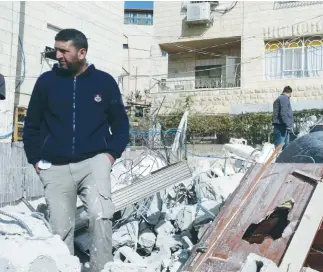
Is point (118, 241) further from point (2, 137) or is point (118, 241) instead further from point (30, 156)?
point (2, 137)

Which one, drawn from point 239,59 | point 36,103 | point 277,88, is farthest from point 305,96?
point 36,103

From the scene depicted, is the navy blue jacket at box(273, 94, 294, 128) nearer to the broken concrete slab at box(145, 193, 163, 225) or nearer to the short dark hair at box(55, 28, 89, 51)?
the broken concrete slab at box(145, 193, 163, 225)

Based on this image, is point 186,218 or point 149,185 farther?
Result: point 186,218

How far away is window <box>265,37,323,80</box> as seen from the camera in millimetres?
16922

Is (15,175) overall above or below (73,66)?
below

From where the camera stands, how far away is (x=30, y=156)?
288 centimetres

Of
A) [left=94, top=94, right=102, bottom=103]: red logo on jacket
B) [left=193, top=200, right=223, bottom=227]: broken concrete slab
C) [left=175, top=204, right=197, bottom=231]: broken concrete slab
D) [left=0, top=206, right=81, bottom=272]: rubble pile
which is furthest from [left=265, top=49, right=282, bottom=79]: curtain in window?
[left=0, top=206, right=81, bottom=272]: rubble pile

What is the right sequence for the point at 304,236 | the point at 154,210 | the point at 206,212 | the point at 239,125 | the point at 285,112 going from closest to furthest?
the point at 304,236 → the point at 206,212 → the point at 154,210 → the point at 285,112 → the point at 239,125

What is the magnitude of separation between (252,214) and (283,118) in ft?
17.2

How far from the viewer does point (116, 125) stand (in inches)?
116

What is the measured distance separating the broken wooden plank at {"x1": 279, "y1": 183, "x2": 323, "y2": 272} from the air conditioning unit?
53.2 feet

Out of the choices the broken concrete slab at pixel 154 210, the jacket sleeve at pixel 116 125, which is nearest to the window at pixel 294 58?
the broken concrete slab at pixel 154 210

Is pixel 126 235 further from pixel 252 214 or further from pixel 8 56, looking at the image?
pixel 8 56

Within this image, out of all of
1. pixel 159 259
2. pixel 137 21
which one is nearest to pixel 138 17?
pixel 137 21
